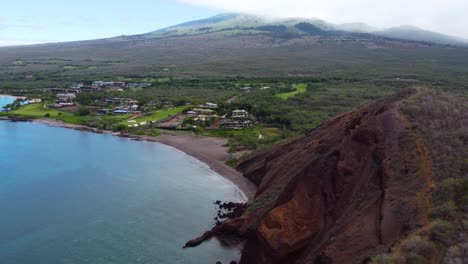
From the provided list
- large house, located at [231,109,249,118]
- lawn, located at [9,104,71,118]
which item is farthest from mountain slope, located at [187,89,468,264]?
lawn, located at [9,104,71,118]

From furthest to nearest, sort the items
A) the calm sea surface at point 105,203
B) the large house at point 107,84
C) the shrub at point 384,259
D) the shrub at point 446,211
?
1. the large house at point 107,84
2. the calm sea surface at point 105,203
3. the shrub at point 446,211
4. the shrub at point 384,259

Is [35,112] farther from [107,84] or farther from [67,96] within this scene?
[107,84]

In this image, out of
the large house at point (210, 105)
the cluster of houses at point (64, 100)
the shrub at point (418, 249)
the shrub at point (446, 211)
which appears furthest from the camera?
the cluster of houses at point (64, 100)

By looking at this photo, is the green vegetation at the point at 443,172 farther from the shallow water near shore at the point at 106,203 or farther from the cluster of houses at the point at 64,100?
the cluster of houses at the point at 64,100

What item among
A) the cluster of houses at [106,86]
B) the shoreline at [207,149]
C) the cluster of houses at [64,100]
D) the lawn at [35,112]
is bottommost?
the cluster of houses at [106,86]

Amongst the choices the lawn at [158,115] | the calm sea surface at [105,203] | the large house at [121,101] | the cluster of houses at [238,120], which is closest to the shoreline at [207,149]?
the calm sea surface at [105,203]

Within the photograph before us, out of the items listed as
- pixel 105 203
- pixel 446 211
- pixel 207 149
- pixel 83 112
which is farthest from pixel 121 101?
pixel 446 211

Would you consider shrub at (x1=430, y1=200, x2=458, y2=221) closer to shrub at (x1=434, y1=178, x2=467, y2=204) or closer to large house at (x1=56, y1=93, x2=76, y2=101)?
shrub at (x1=434, y1=178, x2=467, y2=204)

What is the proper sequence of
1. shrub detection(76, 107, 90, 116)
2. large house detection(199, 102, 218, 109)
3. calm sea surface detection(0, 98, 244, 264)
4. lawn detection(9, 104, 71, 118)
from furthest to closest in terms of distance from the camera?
lawn detection(9, 104, 71, 118)
shrub detection(76, 107, 90, 116)
large house detection(199, 102, 218, 109)
calm sea surface detection(0, 98, 244, 264)
